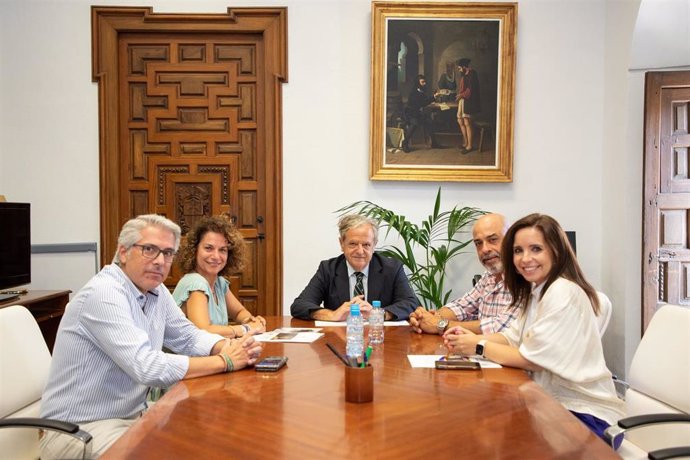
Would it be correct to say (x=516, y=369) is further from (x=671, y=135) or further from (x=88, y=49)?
(x=88, y=49)

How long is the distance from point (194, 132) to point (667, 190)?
3799 millimetres

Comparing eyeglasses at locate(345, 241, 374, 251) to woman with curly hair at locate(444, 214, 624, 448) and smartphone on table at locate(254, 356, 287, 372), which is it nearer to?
woman with curly hair at locate(444, 214, 624, 448)

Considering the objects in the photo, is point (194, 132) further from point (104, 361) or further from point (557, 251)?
point (557, 251)

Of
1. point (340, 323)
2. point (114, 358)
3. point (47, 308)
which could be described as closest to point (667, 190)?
point (340, 323)

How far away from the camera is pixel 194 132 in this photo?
509 centimetres

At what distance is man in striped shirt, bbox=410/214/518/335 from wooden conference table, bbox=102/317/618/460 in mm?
617

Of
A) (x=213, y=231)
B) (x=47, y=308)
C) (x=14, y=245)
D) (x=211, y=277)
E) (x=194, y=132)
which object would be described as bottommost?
(x=47, y=308)

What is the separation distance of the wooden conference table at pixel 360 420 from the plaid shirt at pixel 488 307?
0.54 m

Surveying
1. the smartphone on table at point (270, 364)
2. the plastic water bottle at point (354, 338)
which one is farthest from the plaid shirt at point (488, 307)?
the smartphone on table at point (270, 364)

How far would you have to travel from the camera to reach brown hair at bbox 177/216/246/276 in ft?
10.1

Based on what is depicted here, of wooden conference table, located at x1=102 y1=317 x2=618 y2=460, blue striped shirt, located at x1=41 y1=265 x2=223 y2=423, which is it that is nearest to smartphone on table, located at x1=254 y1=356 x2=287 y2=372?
wooden conference table, located at x1=102 y1=317 x2=618 y2=460

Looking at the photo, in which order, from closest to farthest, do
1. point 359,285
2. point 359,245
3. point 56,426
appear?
point 56,426, point 359,245, point 359,285

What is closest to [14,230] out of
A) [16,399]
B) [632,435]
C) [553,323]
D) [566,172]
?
[16,399]

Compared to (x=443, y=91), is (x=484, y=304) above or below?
below
